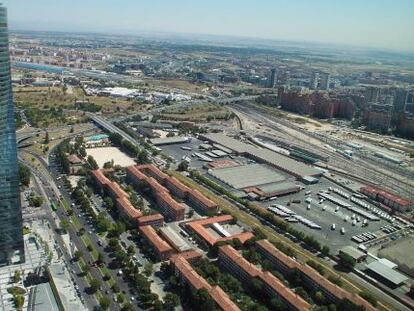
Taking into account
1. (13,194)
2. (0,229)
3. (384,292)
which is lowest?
(384,292)

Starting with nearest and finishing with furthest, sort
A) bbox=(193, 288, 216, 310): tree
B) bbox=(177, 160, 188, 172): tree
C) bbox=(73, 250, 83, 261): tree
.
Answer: bbox=(193, 288, 216, 310): tree, bbox=(73, 250, 83, 261): tree, bbox=(177, 160, 188, 172): tree

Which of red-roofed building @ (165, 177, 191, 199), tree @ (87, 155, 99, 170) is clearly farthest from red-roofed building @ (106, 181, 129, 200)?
tree @ (87, 155, 99, 170)

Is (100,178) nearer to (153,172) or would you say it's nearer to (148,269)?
(153,172)

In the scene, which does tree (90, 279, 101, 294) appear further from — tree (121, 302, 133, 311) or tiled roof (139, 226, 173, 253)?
tiled roof (139, 226, 173, 253)

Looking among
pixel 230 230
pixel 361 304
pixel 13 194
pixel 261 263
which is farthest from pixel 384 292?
pixel 13 194

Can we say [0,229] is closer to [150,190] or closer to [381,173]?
[150,190]

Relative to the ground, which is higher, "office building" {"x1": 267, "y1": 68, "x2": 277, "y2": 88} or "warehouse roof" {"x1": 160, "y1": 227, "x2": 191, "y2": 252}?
"office building" {"x1": 267, "y1": 68, "x2": 277, "y2": 88}
